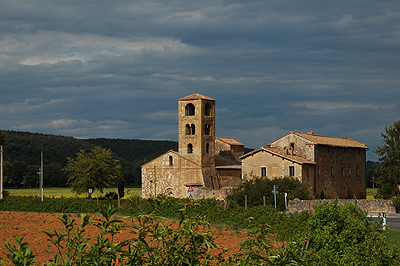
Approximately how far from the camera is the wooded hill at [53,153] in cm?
9762

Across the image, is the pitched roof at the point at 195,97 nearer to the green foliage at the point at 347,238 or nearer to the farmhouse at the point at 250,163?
the farmhouse at the point at 250,163

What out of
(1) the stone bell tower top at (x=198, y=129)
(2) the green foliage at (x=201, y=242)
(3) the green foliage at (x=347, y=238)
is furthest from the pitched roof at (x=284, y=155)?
(3) the green foliage at (x=347, y=238)

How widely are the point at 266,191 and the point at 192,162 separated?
15.1 meters

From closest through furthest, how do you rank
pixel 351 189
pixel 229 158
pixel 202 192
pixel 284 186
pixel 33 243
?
pixel 33 243, pixel 284 186, pixel 202 192, pixel 351 189, pixel 229 158

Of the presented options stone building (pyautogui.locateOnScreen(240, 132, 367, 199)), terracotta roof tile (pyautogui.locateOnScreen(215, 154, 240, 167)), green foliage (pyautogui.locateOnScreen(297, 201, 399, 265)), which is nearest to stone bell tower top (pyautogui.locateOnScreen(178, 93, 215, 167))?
terracotta roof tile (pyautogui.locateOnScreen(215, 154, 240, 167))

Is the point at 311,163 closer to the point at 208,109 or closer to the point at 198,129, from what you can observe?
the point at 198,129

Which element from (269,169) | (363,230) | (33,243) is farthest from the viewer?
(269,169)

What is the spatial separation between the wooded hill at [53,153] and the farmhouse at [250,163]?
27.8 metres

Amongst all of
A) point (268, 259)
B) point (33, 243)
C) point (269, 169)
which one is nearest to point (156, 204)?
point (268, 259)

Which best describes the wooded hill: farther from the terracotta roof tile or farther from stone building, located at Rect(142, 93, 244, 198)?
the terracotta roof tile

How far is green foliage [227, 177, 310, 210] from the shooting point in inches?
1585

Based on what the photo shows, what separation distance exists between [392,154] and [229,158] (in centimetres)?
2014

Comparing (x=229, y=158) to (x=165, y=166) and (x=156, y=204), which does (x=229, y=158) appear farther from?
(x=156, y=204)

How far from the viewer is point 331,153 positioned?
50125 millimetres
